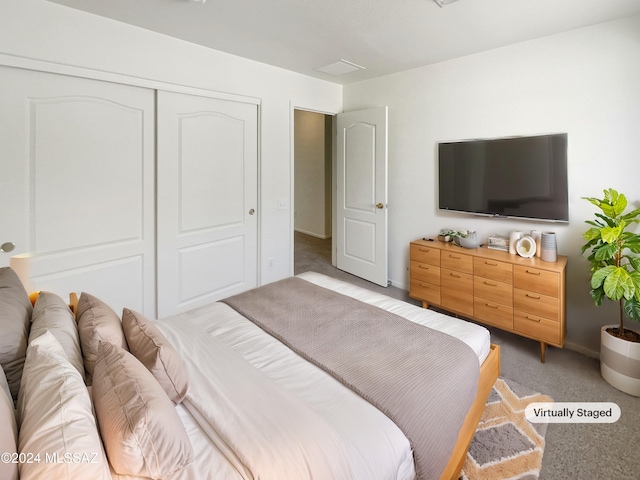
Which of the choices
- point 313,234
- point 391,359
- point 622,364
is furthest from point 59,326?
point 313,234

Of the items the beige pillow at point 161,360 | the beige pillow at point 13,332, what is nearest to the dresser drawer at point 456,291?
the beige pillow at point 161,360

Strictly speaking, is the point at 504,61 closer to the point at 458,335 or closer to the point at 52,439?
the point at 458,335

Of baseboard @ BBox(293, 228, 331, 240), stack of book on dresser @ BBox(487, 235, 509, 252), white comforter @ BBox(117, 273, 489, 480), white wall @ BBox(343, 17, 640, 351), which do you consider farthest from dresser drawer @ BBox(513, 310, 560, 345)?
baseboard @ BBox(293, 228, 331, 240)

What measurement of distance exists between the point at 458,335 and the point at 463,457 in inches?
21.0

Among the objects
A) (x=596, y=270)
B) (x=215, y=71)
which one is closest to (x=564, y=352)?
(x=596, y=270)

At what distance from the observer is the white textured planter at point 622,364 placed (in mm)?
2131

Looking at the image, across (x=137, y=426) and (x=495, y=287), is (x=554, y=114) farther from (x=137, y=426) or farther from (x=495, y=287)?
(x=137, y=426)

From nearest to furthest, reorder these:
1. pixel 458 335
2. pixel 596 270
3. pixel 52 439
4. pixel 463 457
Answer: pixel 52 439 < pixel 463 457 < pixel 458 335 < pixel 596 270

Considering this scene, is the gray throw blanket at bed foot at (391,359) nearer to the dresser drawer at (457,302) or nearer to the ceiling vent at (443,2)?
Answer: the dresser drawer at (457,302)

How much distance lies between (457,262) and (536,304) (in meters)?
0.68

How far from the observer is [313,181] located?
23.6 feet

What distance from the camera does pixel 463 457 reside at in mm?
1533

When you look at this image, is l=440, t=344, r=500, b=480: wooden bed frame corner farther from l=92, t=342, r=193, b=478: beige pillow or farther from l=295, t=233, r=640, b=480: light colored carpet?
l=92, t=342, r=193, b=478: beige pillow

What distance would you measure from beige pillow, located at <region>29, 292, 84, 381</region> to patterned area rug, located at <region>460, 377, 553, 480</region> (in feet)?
5.53
